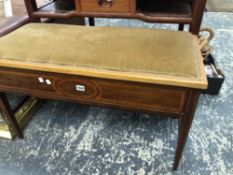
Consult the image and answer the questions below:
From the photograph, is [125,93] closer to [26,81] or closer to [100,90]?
[100,90]

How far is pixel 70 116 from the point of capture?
46.4 inches

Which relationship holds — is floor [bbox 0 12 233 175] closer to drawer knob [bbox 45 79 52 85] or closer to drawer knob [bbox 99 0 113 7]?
drawer knob [bbox 45 79 52 85]

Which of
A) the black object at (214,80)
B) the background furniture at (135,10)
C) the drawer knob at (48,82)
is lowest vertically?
the black object at (214,80)

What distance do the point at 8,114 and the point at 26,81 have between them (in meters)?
0.28

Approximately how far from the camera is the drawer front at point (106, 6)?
0.91m

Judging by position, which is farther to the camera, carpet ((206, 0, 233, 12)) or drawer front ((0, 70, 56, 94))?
carpet ((206, 0, 233, 12))

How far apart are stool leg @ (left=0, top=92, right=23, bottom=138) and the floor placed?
2.4 inches

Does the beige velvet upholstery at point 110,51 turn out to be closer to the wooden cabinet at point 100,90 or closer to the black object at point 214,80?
the wooden cabinet at point 100,90

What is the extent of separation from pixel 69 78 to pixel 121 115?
0.53 m

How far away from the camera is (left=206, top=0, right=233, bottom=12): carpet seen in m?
2.49

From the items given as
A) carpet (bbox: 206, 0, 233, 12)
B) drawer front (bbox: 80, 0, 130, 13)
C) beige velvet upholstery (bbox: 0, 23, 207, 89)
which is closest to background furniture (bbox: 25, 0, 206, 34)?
drawer front (bbox: 80, 0, 130, 13)

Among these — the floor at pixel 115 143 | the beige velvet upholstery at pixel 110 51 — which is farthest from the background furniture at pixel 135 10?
the floor at pixel 115 143

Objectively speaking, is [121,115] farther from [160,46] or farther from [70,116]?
[160,46]

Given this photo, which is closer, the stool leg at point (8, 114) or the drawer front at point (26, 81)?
the drawer front at point (26, 81)
